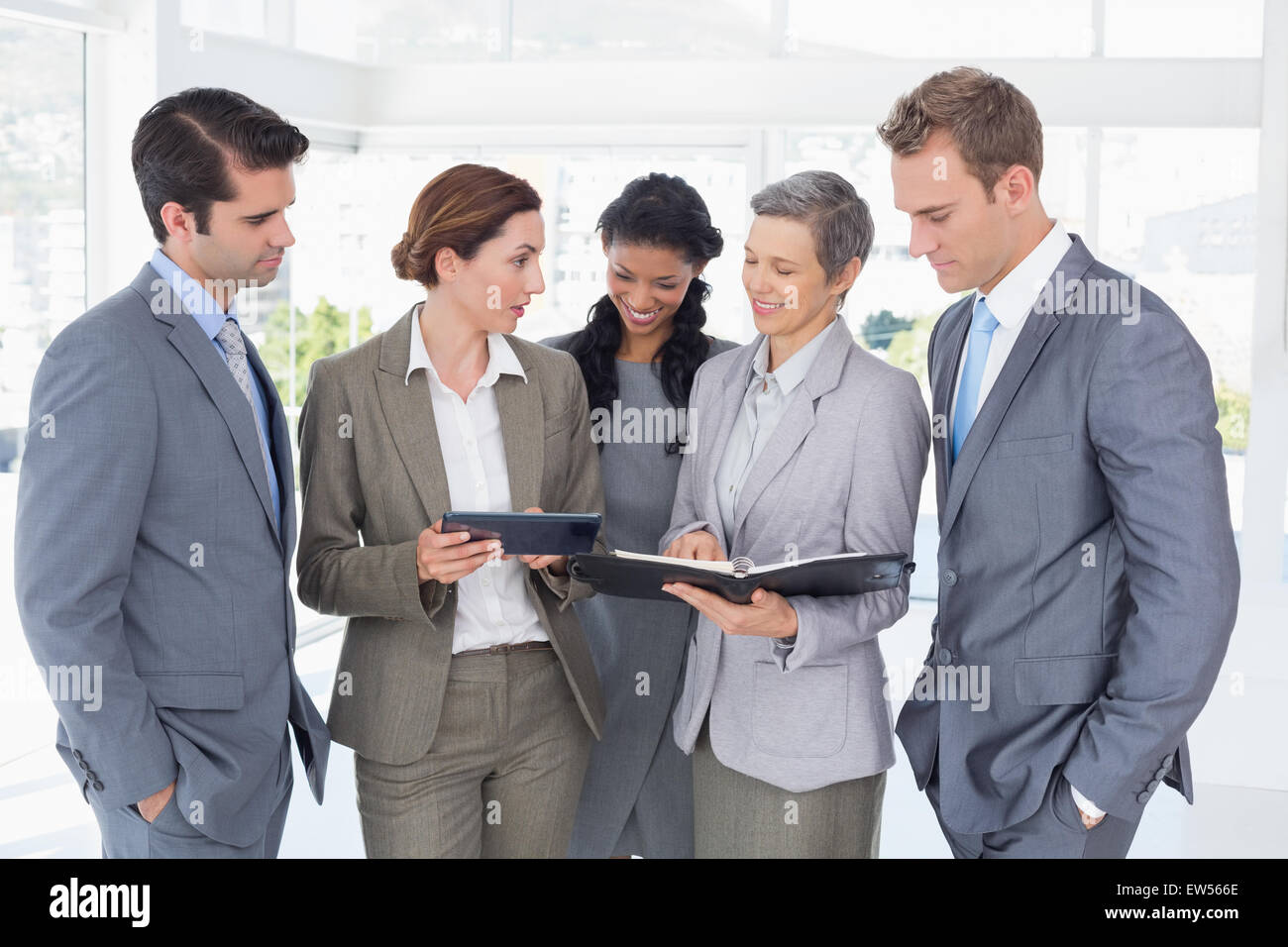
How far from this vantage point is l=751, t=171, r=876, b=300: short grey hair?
2.18m

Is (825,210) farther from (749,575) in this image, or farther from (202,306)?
(202,306)

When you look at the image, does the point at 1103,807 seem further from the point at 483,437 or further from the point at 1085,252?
the point at 483,437

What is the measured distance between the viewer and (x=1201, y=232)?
6082 mm

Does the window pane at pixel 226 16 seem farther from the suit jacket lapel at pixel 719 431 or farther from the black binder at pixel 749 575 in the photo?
the black binder at pixel 749 575

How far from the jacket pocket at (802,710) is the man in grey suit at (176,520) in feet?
2.83

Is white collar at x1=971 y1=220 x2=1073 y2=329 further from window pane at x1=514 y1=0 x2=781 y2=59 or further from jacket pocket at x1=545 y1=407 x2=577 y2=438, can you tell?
window pane at x1=514 y1=0 x2=781 y2=59

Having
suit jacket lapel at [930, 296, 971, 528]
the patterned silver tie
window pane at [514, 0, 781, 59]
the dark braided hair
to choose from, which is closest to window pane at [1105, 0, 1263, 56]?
window pane at [514, 0, 781, 59]

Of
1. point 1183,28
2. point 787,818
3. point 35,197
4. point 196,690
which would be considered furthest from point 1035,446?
point 1183,28

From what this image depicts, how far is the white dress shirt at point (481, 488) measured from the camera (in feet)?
7.50

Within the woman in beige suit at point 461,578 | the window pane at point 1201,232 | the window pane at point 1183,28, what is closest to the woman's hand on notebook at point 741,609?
the woman in beige suit at point 461,578

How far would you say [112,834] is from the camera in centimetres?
199

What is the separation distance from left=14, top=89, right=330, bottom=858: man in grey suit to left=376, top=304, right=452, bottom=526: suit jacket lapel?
21cm
